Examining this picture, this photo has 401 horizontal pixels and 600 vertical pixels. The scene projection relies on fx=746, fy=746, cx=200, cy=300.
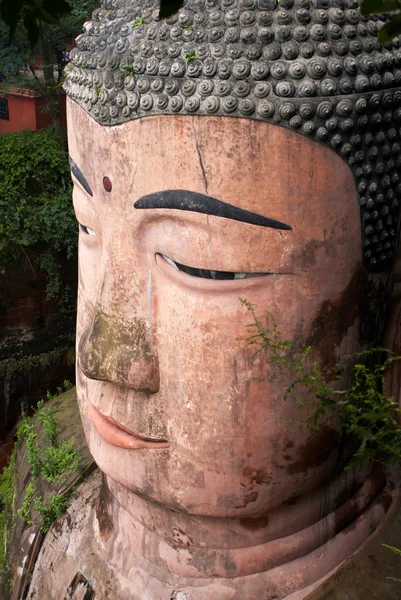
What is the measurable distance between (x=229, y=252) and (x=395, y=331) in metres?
0.91

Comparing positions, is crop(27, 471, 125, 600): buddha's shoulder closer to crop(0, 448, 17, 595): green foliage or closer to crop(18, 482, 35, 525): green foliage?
crop(18, 482, 35, 525): green foliage

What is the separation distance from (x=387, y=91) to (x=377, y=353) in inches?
36.3

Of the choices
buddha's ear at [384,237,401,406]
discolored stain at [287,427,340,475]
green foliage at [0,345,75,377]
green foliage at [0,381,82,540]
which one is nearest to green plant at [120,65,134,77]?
buddha's ear at [384,237,401,406]

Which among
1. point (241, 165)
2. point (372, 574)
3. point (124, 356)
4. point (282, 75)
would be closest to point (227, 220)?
point (241, 165)

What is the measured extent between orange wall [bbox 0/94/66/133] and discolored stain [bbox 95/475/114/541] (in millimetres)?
6251

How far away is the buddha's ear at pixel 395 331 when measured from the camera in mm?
2693

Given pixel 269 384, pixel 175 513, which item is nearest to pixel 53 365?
pixel 175 513

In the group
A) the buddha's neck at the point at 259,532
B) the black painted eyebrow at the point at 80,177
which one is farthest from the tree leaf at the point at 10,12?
the buddha's neck at the point at 259,532

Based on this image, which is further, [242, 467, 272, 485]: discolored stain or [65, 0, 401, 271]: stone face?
[242, 467, 272, 485]: discolored stain

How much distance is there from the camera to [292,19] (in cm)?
223

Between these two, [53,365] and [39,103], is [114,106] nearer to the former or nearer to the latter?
[53,365]

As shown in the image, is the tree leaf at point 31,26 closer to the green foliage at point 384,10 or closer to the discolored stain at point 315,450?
the green foliage at point 384,10

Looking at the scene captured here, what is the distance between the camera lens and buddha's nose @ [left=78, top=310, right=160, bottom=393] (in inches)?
96.8

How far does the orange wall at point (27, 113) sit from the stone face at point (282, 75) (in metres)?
6.62
